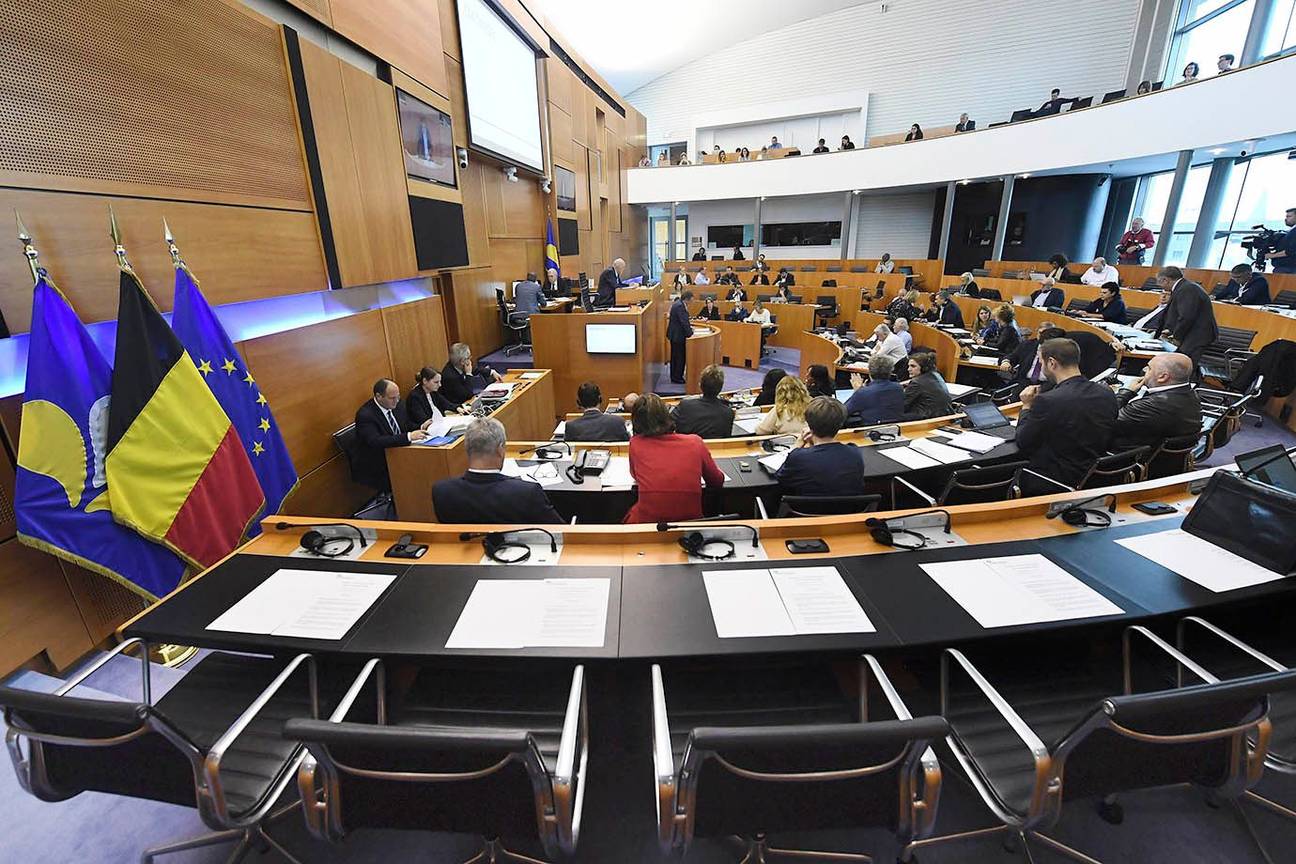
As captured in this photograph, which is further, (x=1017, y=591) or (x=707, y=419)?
(x=707, y=419)

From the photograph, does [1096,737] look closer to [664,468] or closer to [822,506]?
[822,506]

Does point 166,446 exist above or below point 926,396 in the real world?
above

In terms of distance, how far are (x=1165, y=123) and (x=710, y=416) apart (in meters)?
9.12

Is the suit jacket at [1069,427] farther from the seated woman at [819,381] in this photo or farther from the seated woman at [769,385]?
the seated woman at [769,385]

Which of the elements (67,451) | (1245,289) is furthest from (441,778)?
(1245,289)

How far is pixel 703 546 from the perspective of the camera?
2.08 meters

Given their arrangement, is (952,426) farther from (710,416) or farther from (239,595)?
(239,595)

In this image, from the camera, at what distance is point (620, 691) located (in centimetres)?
219

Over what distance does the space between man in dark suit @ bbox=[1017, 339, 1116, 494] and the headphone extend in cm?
224

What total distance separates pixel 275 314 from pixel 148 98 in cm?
131

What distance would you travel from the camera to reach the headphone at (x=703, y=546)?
2.03 m

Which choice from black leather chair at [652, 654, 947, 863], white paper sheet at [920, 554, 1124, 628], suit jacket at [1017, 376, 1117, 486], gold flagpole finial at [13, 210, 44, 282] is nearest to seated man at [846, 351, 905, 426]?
suit jacket at [1017, 376, 1117, 486]

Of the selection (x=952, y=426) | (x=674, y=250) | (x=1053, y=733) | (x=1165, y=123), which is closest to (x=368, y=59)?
(x=952, y=426)

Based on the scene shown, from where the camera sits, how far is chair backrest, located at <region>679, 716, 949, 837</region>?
3.53ft
